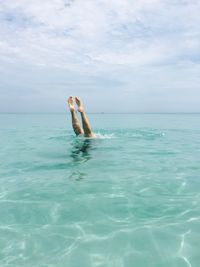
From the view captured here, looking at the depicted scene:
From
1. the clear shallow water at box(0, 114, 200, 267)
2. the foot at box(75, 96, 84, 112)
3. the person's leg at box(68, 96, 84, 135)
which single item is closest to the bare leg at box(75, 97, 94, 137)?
the foot at box(75, 96, 84, 112)

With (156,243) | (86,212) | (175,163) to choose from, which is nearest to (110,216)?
(86,212)

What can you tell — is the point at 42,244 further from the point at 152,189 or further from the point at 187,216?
the point at 152,189

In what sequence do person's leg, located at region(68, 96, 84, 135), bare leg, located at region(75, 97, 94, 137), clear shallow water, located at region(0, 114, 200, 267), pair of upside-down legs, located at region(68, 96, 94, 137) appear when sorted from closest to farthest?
clear shallow water, located at region(0, 114, 200, 267) < bare leg, located at region(75, 97, 94, 137) < pair of upside-down legs, located at region(68, 96, 94, 137) < person's leg, located at region(68, 96, 84, 135)

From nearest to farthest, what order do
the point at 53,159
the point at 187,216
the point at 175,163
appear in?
the point at 187,216
the point at 175,163
the point at 53,159

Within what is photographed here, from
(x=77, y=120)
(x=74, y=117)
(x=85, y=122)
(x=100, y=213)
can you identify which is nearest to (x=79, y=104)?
(x=74, y=117)

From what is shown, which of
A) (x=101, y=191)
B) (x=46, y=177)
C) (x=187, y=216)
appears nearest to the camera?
(x=187, y=216)

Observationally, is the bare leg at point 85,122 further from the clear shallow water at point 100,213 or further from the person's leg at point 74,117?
the clear shallow water at point 100,213

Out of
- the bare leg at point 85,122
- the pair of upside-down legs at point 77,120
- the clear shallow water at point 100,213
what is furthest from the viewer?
the pair of upside-down legs at point 77,120

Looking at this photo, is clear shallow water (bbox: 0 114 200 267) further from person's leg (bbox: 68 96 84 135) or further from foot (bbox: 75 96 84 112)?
person's leg (bbox: 68 96 84 135)

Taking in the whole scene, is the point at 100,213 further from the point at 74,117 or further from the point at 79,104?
the point at 79,104

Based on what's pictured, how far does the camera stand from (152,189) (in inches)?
296

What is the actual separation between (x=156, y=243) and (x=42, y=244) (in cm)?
195

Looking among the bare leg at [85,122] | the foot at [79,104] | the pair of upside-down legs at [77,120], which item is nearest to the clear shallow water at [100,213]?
the bare leg at [85,122]

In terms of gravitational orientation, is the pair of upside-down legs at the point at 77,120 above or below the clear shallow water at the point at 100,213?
above
